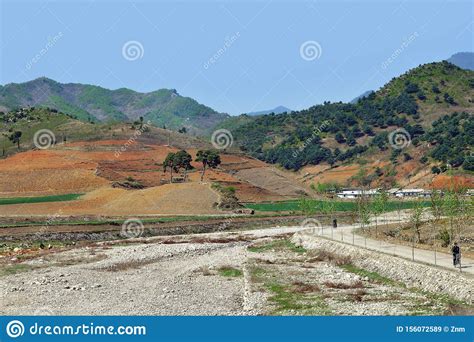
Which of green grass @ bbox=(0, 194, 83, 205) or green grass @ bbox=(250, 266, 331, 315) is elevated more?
green grass @ bbox=(0, 194, 83, 205)

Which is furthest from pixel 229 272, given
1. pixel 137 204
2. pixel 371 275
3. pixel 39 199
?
pixel 39 199

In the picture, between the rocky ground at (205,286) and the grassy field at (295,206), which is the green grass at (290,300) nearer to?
the rocky ground at (205,286)

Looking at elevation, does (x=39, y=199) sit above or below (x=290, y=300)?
above

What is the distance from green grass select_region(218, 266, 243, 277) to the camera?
5033 cm

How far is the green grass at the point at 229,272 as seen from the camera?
50.3 metres

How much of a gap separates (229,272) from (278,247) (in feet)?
75.4

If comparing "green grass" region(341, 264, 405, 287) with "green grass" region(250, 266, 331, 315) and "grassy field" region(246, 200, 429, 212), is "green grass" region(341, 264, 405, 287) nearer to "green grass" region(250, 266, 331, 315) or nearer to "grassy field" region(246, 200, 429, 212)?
"green grass" region(250, 266, 331, 315)

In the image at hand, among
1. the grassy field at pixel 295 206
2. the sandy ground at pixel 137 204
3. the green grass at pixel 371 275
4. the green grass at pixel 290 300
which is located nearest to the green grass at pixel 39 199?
the sandy ground at pixel 137 204

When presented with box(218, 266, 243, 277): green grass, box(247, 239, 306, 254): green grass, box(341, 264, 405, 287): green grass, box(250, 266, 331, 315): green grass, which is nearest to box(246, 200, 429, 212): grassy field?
box(247, 239, 306, 254): green grass

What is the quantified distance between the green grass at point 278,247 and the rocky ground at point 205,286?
3.75 ft

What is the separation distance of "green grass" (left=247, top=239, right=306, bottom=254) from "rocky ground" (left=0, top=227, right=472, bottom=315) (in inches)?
44.9

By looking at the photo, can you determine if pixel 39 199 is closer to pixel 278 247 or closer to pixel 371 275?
pixel 278 247

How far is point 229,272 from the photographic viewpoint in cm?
5184

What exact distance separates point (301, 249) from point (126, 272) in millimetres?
24247
